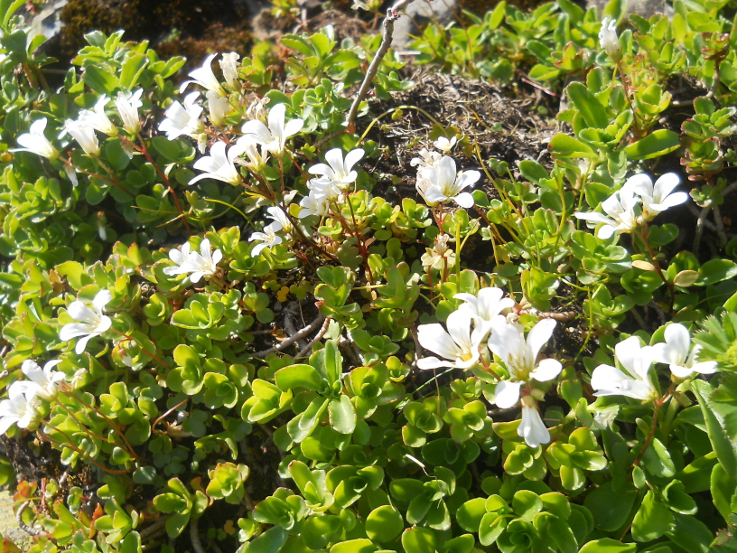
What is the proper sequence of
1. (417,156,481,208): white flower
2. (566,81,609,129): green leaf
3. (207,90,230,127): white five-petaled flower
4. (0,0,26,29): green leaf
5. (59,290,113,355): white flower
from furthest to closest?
(0,0,26,29): green leaf, (207,90,230,127): white five-petaled flower, (566,81,609,129): green leaf, (59,290,113,355): white flower, (417,156,481,208): white flower

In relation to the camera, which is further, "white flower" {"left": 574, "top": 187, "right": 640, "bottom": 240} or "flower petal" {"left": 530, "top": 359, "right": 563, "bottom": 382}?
"white flower" {"left": 574, "top": 187, "right": 640, "bottom": 240}

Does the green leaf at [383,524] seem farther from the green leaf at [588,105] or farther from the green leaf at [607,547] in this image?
the green leaf at [588,105]

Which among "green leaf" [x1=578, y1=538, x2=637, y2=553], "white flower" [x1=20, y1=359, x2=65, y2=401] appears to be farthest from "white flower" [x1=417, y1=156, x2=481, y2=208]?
"white flower" [x1=20, y1=359, x2=65, y2=401]

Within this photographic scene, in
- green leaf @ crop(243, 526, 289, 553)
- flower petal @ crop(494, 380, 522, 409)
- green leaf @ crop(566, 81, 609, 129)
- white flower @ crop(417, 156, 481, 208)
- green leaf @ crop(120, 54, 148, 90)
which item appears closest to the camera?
flower petal @ crop(494, 380, 522, 409)

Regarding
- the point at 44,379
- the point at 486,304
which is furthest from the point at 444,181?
the point at 44,379

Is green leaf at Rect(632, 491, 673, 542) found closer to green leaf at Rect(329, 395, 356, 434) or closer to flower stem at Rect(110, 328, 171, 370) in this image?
green leaf at Rect(329, 395, 356, 434)

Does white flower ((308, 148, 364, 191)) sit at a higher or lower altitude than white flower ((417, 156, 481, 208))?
higher
